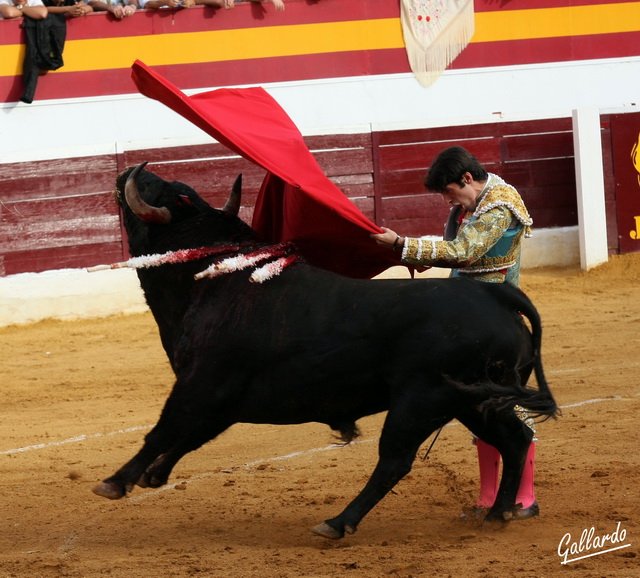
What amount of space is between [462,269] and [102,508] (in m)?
1.58

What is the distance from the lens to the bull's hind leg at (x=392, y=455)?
3.04m

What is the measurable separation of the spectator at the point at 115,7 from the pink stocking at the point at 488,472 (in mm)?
6255

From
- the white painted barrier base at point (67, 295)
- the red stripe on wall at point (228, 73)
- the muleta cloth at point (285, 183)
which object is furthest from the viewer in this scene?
the red stripe on wall at point (228, 73)

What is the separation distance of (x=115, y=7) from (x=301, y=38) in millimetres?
1600

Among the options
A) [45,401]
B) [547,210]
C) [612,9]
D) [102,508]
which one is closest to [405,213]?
[547,210]

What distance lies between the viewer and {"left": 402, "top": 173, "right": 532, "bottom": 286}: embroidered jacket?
3.17m

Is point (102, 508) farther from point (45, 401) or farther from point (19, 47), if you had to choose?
point (19, 47)

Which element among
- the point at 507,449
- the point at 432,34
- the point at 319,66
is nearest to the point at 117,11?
the point at 319,66

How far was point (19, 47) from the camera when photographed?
27.8 feet

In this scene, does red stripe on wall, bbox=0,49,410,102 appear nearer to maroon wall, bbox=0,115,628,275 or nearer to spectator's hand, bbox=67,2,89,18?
spectator's hand, bbox=67,2,89,18

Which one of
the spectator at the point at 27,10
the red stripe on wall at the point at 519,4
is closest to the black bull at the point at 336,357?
the spectator at the point at 27,10

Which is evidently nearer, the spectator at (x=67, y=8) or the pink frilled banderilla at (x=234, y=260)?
the pink frilled banderilla at (x=234, y=260)

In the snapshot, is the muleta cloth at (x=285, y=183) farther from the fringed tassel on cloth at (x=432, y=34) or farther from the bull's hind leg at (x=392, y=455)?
the fringed tassel on cloth at (x=432, y=34)

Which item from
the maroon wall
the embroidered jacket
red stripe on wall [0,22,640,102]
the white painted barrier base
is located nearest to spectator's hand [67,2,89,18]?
red stripe on wall [0,22,640,102]
